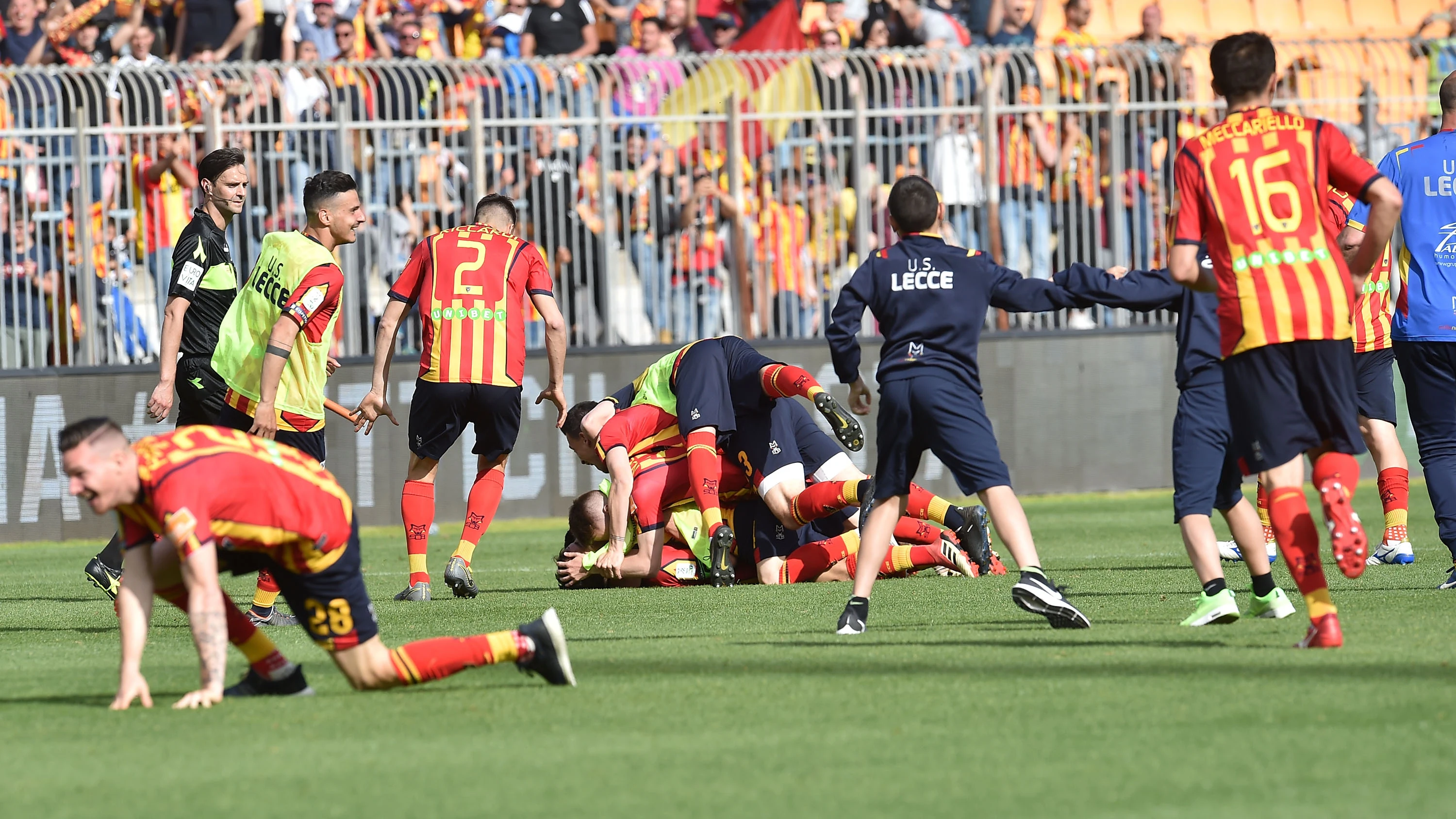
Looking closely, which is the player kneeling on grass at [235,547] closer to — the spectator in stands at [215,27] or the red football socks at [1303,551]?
the red football socks at [1303,551]

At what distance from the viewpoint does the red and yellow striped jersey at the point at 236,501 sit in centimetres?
514

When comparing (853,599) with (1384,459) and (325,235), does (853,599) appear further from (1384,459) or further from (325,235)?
(1384,459)

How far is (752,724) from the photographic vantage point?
500cm

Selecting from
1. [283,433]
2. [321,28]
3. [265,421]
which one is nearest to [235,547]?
[265,421]

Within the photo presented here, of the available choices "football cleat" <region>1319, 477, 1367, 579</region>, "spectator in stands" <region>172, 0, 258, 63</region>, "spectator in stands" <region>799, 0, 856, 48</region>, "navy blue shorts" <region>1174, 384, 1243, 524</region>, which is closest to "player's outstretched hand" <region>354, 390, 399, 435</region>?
"navy blue shorts" <region>1174, 384, 1243, 524</region>

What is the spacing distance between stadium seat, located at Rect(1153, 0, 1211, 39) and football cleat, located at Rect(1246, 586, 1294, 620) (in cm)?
1581

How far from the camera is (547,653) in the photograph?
570 cm

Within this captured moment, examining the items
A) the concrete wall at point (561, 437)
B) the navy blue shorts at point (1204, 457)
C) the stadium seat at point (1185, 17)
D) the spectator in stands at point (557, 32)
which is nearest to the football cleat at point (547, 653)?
the navy blue shorts at point (1204, 457)

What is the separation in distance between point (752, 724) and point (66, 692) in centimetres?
246

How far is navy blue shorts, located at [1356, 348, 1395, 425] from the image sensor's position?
9602mm

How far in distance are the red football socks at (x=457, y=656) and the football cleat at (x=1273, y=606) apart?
2968 mm

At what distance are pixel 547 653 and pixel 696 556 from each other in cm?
444

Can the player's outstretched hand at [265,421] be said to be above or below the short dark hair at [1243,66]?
below

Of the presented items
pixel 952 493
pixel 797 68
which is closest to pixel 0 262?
pixel 797 68
